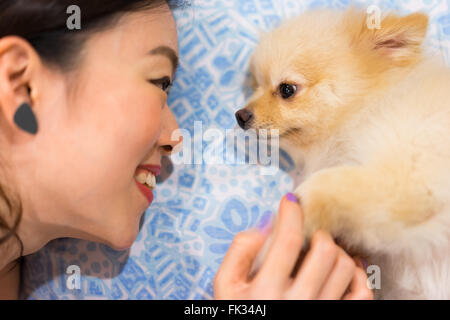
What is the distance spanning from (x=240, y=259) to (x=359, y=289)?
0.33m

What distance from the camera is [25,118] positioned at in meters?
0.97

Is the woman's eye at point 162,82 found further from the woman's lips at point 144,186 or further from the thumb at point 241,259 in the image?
the thumb at point 241,259

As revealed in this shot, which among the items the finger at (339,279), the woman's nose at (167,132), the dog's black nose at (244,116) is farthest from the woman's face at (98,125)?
the finger at (339,279)

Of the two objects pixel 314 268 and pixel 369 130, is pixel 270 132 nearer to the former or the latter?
pixel 369 130

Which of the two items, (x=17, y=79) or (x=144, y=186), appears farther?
(x=144, y=186)

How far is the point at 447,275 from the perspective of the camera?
1.01 meters

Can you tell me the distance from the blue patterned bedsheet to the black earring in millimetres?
609

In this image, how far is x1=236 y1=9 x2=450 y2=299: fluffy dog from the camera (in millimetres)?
880

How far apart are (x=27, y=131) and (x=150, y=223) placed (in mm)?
662

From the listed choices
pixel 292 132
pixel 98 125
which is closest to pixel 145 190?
pixel 98 125

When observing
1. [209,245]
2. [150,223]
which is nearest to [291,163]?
[209,245]

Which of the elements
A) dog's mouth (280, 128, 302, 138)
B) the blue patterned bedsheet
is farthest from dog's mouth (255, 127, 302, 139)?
the blue patterned bedsheet

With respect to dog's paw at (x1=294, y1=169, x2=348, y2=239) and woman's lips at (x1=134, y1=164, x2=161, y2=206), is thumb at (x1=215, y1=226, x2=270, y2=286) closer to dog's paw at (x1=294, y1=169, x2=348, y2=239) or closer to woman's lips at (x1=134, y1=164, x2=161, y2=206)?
dog's paw at (x1=294, y1=169, x2=348, y2=239)
